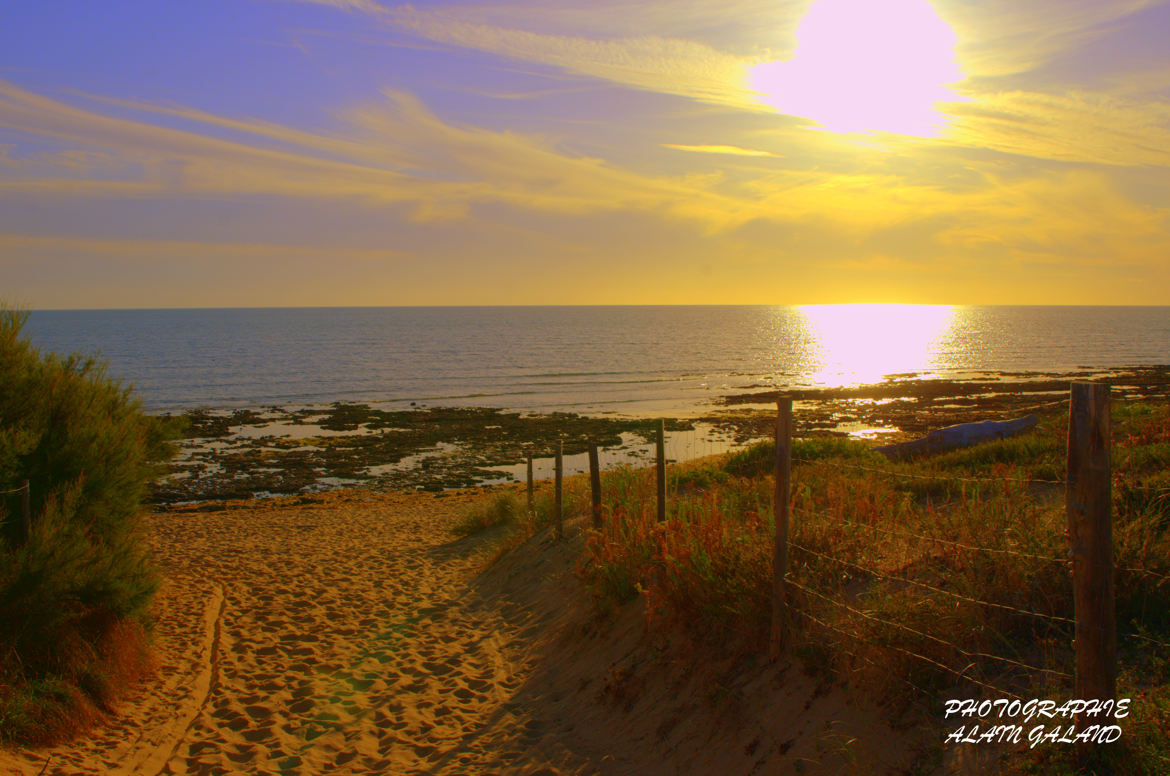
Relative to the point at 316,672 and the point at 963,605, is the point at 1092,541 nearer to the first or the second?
the point at 963,605

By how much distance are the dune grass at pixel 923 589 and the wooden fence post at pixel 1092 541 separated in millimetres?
291

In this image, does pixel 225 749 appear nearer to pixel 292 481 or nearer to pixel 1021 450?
pixel 1021 450

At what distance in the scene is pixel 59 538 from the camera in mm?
6543

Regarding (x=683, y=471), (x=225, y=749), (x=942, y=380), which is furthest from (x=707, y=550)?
(x=942, y=380)

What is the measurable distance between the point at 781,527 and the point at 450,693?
384 centimetres

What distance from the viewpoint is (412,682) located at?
755 cm

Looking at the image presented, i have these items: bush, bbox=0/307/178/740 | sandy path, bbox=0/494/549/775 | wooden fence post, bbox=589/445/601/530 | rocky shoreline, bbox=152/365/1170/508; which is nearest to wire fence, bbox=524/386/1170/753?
sandy path, bbox=0/494/549/775

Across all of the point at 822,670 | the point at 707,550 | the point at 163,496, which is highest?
the point at 707,550

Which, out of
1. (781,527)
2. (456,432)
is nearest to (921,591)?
(781,527)

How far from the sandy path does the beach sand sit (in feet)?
0.08

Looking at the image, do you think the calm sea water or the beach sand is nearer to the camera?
the beach sand

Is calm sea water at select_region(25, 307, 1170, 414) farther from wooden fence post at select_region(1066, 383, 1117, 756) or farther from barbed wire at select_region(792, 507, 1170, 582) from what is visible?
wooden fence post at select_region(1066, 383, 1117, 756)

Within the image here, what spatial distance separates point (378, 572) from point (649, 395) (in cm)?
3572

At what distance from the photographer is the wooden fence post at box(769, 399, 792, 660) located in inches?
207
